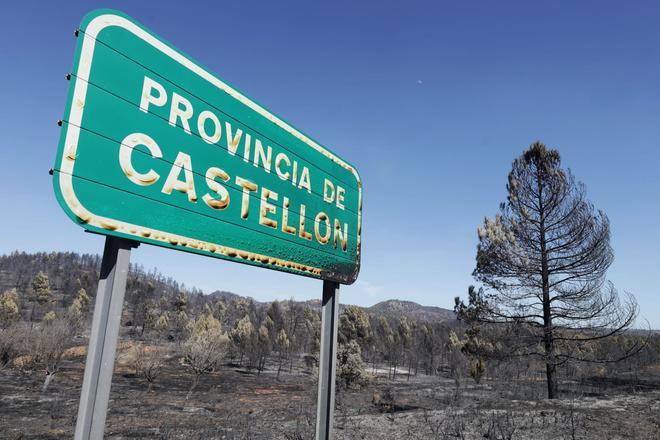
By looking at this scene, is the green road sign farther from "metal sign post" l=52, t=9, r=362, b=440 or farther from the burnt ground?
the burnt ground

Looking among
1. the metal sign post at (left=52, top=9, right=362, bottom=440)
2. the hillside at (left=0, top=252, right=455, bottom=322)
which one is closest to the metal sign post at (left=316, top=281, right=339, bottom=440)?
the metal sign post at (left=52, top=9, right=362, bottom=440)

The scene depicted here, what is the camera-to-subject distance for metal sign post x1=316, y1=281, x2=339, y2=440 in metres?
2.61

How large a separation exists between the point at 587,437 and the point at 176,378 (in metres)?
40.1

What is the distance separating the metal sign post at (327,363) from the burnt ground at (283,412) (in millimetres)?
5798

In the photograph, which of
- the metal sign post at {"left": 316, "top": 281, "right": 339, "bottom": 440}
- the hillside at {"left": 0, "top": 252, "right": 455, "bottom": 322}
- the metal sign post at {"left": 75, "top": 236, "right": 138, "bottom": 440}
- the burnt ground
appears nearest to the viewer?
the metal sign post at {"left": 75, "top": 236, "right": 138, "bottom": 440}

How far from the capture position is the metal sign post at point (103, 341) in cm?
135

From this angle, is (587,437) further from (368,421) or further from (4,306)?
(4,306)

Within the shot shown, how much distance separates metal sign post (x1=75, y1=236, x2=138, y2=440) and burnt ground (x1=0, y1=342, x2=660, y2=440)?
7167 millimetres

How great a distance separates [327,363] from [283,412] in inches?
808

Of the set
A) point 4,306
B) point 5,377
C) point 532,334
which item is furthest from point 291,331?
point 532,334

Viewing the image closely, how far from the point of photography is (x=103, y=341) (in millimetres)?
1415

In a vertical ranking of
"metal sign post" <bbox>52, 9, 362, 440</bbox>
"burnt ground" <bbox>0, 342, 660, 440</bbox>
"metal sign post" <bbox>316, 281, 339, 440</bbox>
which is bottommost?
"burnt ground" <bbox>0, 342, 660, 440</bbox>

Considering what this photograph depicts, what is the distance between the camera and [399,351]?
7006 cm

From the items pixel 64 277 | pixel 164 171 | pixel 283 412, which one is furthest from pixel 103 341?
pixel 64 277
